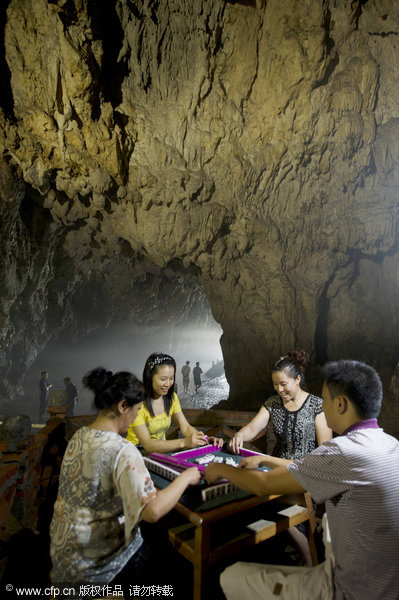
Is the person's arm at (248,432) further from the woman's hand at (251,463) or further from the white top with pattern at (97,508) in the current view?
the white top with pattern at (97,508)

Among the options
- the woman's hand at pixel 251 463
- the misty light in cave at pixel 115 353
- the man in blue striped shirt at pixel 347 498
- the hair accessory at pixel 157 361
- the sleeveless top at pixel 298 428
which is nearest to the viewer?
the man in blue striped shirt at pixel 347 498

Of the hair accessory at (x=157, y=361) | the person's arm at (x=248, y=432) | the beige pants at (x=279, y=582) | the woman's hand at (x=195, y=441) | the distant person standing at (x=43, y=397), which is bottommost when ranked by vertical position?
the distant person standing at (x=43, y=397)

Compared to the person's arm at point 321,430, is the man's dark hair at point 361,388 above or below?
above

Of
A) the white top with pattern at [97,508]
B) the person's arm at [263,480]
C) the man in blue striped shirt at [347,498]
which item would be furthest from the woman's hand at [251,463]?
the white top with pattern at [97,508]

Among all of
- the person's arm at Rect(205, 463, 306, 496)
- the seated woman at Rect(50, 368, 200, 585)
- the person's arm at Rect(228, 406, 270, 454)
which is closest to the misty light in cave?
the person's arm at Rect(228, 406, 270, 454)

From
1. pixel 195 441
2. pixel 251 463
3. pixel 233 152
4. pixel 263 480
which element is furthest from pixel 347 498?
pixel 233 152

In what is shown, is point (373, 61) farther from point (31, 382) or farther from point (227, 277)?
point (31, 382)

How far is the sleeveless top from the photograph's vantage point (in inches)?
106

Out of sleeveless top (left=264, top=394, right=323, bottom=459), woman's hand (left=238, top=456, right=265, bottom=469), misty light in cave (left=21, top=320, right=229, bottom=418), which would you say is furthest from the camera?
misty light in cave (left=21, top=320, right=229, bottom=418)

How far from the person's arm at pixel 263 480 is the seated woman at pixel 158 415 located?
1.02 m

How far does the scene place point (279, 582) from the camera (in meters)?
1.40

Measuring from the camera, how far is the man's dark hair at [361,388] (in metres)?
1.49

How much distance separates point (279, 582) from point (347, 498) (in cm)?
56

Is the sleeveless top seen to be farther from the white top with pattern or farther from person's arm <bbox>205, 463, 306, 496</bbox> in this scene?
the white top with pattern
